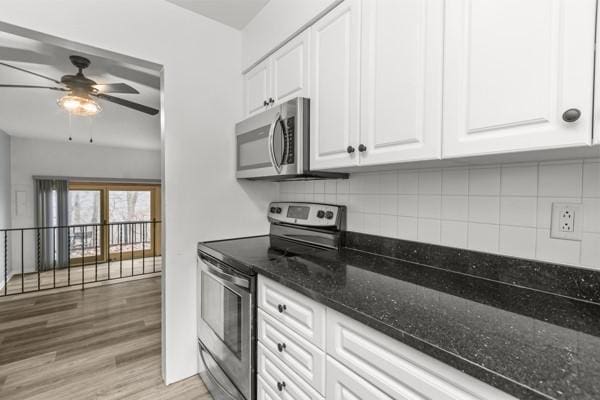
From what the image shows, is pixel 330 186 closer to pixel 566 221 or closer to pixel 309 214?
pixel 309 214

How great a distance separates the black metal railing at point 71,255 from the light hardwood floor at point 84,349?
3.03 feet

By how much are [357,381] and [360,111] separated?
3.28 ft

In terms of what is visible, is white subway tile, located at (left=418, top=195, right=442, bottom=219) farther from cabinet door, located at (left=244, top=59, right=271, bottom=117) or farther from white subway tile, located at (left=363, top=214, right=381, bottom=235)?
cabinet door, located at (left=244, top=59, right=271, bottom=117)

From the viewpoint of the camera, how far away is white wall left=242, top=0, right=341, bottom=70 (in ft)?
4.83

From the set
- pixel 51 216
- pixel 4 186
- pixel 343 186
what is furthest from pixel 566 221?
pixel 51 216

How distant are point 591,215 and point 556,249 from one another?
0.49 ft

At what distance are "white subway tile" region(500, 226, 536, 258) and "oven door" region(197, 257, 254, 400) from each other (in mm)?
1089

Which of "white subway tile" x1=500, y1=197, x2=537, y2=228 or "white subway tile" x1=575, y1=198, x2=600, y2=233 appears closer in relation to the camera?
"white subway tile" x1=575, y1=198, x2=600, y2=233

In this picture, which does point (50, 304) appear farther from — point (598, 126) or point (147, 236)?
point (598, 126)

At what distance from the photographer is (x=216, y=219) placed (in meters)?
2.01

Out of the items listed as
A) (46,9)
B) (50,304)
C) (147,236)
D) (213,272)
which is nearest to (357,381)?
(213,272)

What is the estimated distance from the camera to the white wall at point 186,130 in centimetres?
170

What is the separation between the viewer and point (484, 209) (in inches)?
46.4

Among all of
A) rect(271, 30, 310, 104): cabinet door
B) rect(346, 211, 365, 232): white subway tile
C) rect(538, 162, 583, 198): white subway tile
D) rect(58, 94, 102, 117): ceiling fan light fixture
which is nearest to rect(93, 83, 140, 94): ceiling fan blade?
rect(58, 94, 102, 117): ceiling fan light fixture
